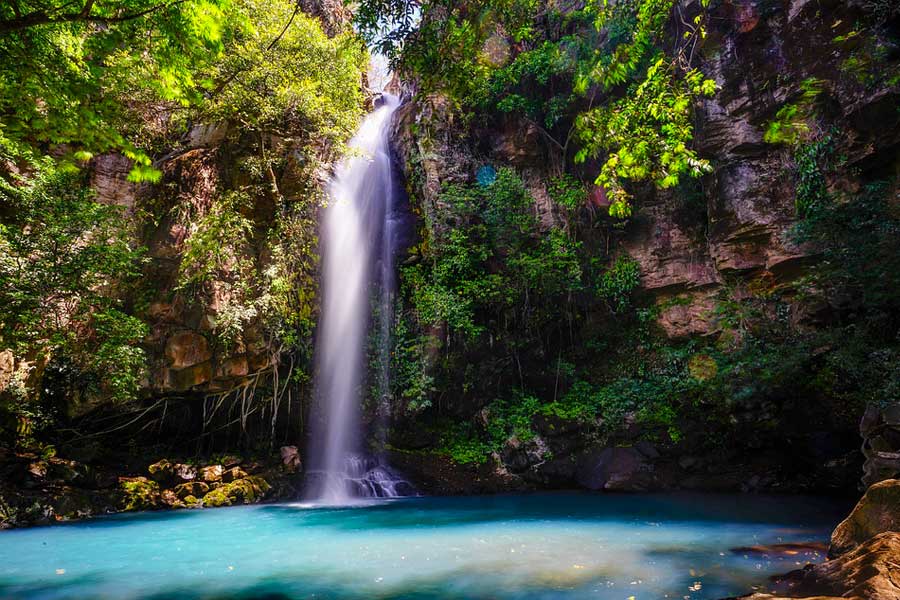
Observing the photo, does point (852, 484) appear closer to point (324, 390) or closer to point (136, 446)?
point (324, 390)

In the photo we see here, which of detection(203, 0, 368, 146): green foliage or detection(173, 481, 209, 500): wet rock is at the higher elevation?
detection(203, 0, 368, 146): green foliage

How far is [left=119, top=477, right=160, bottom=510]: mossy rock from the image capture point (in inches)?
392

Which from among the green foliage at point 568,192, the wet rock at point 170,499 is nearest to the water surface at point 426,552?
the wet rock at point 170,499

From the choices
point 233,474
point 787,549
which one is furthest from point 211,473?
point 787,549

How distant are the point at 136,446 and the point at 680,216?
1544 centimetres

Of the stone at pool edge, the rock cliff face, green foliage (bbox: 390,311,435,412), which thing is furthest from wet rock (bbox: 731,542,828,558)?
green foliage (bbox: 390,311,435,412)

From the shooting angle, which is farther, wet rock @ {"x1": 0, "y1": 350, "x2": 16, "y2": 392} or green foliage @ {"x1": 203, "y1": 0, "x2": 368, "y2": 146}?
green foliage @ {"x1": 203, "y1": 0, "x2": 368, "y2": 146}

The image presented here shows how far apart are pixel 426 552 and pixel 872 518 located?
4691mm

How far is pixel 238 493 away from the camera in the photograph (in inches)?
429

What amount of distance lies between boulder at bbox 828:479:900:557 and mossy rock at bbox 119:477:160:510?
11486mm

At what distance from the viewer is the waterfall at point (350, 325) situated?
12625 millimetres

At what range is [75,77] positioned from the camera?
4164mm

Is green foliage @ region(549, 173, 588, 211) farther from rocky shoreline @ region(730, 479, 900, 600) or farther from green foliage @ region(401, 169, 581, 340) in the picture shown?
rocky shoreline @ region(730, 479, 900, 600)

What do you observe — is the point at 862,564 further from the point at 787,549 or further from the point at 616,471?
the point at 616,471
